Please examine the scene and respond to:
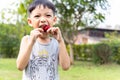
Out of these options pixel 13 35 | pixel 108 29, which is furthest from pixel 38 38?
pixel 108 29

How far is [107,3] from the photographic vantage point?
14836 millimetres

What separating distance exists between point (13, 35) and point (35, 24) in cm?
2208

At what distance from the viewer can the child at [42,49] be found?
6.01 ft

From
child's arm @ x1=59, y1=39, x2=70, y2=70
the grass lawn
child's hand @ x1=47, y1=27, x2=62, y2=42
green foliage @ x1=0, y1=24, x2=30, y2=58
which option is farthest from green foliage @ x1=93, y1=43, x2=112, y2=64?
child's hand @ x1=47, y1=27, x2=62, y2=42

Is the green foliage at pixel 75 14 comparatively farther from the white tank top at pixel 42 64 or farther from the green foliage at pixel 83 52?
the white tank top at pixel 42 64

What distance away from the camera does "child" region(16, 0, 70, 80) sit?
1831mm

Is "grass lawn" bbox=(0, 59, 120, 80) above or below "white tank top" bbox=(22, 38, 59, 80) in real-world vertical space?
below

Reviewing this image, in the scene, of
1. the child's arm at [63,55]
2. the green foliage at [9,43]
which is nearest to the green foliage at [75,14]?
the green foliage at [9,43]


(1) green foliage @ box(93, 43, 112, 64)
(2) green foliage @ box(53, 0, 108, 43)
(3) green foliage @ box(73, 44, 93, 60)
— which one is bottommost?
(3) green foliage @ box(73, 44, 93, 60)

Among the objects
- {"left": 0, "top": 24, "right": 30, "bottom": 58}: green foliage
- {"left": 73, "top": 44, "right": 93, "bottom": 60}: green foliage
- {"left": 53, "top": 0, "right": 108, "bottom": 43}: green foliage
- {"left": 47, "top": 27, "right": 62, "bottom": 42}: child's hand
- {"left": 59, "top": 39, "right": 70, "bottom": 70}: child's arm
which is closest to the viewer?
{"left": 47, "top": 27, "right": 62, "bottom": 42}: child's hand

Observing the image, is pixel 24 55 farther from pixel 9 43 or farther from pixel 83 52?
pixel 9 43

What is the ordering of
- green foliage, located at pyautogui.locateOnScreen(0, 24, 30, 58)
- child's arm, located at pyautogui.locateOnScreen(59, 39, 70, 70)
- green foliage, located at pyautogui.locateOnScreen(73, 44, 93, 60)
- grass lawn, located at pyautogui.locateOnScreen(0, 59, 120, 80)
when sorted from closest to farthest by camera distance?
child's arm, located at pyautogui.locateOnScreen(59, 39, 70, 70) < grass lawn, located at pyautogui.locateOnScreen(0, 59, 120, 80) < green foliage, located at pyautogui.locateOnScreen(73, 44, 93, 60) < green foliage, located at pyautogui.locateOnScreen(0, 24, 30, 58)

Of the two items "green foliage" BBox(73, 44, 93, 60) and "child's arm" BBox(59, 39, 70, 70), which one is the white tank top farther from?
"green foliage" BBox(73, 44, 93, 60)

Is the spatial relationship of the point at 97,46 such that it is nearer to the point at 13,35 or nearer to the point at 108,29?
the point at 13,35
